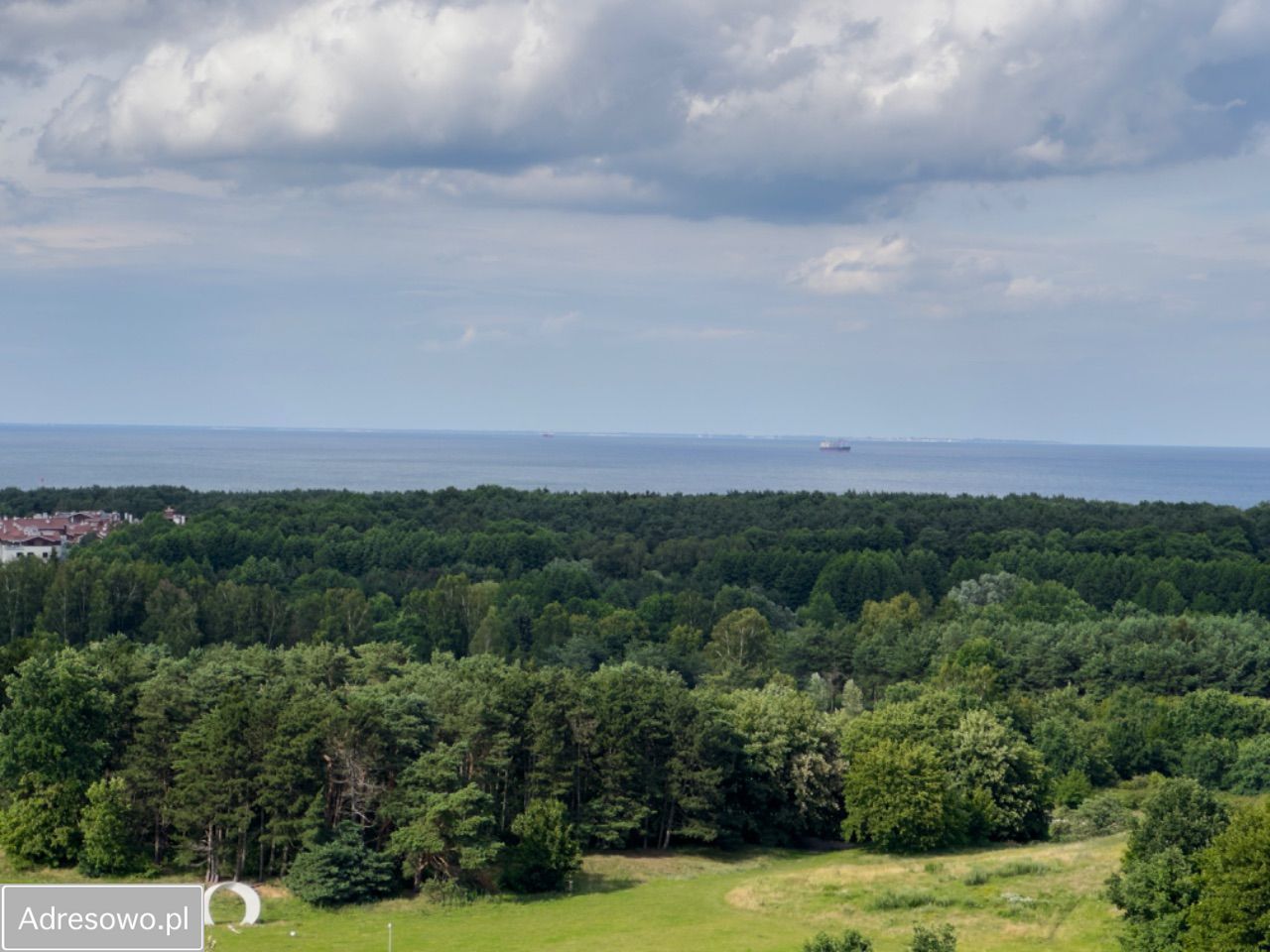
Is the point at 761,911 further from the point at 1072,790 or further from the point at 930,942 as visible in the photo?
the point at 1072,790

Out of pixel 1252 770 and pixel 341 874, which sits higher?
pixel 1252 770

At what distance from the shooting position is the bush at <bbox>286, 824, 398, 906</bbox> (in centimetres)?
4200

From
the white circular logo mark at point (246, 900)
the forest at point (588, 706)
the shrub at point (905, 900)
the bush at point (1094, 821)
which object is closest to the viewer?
the white circular logo mark at point (246, 900)

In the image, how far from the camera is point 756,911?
40.7 meters

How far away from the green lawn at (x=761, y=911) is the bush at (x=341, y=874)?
2.28 feet

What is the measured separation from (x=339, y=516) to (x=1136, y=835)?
95.3m

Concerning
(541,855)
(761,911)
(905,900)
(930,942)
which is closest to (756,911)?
(761,911)

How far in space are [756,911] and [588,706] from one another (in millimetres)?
12018

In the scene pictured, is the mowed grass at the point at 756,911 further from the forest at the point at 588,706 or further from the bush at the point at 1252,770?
the bush at the point at 1252,770

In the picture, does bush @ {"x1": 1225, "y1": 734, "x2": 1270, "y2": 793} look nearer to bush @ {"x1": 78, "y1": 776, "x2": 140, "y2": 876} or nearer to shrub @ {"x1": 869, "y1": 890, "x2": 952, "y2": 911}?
shrub @ {"x1": 869, "y1": 890, "x2": 952, "y2": 911}

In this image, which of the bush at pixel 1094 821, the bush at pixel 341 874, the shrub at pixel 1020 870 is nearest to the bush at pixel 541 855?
the bush at pixel 341 874

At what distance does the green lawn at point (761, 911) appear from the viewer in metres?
37.0

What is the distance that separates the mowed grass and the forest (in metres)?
1.69

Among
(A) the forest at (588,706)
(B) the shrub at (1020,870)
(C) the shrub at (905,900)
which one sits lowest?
(C) the shrub at (905,900)
